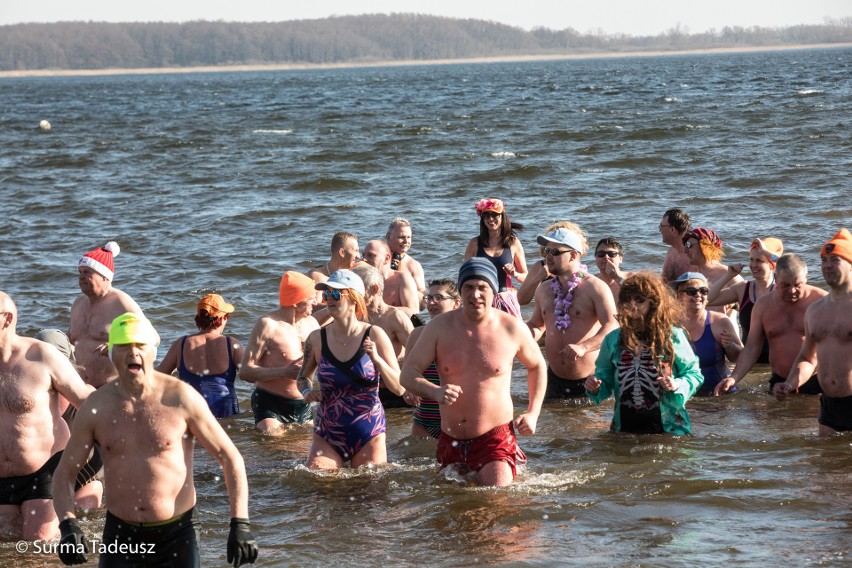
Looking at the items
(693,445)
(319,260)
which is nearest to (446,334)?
(693,445)

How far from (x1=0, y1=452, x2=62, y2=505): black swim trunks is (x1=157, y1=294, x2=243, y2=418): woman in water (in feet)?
7.63

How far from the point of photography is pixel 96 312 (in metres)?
7.60

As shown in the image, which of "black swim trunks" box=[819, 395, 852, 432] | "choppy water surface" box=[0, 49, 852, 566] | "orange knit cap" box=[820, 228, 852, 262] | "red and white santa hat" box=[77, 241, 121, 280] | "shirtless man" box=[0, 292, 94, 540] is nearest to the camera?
"shirtless man" box=[0, 292, 94, 540]

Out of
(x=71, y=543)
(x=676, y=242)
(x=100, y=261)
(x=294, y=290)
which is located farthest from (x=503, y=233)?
(x=71, y=543)

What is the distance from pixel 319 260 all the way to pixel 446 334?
10.5 meters

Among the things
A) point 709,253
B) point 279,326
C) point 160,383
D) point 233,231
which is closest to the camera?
point 160,383

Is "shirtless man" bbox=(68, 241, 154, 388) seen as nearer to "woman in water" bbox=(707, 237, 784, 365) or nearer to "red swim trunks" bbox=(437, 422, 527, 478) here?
"red swim trunks" bbox=(437, 422, 527, 478)

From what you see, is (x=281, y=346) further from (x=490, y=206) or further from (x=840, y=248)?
(x=840, y=248)

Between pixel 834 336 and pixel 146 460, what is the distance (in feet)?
14.9

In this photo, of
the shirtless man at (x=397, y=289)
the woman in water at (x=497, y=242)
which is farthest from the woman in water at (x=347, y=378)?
the woman in water at (x=497, y=242)

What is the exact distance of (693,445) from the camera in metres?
7.45

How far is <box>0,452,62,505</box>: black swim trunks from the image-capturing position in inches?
220

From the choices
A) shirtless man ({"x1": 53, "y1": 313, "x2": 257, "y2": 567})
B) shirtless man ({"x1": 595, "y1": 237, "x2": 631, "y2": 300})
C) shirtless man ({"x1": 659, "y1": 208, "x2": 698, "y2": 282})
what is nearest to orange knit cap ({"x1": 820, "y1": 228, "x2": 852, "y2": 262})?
shirtless man ({"x1": 595, "y1": 237, "x2": 631, "y2": 300})

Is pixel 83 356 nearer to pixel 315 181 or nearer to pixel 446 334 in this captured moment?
pixel 446 334
